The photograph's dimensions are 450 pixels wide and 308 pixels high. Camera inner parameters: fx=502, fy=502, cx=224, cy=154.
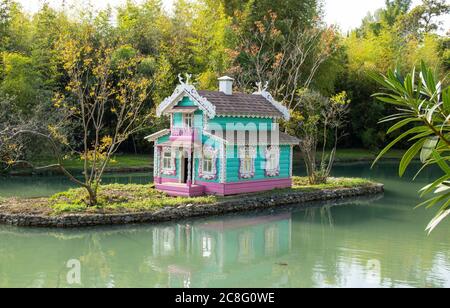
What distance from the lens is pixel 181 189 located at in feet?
52.9

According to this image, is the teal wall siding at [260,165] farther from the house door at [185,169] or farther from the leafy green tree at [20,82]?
the leafy green tree at [20,82]

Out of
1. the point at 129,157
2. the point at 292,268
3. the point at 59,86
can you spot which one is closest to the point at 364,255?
the point at 292,268

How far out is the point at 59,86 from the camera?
28484 millimetres

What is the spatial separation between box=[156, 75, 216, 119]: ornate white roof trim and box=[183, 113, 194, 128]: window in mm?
609

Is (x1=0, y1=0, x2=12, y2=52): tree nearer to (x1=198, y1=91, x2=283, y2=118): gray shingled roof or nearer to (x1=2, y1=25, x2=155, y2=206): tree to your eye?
(x1=2, y1=25, x2=155, y2=206): tree

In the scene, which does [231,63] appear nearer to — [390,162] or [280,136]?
[280,136]

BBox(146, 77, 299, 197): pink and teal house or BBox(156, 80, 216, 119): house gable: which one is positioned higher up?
BBox(156, 80, 216, 119): house gable

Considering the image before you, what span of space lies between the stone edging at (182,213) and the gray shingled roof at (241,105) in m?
2.93

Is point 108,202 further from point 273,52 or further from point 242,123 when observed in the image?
point 273,52

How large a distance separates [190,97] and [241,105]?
1.93 metres

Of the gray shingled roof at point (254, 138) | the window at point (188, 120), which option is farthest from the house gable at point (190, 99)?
the gray shingled roof at point (254, 138)

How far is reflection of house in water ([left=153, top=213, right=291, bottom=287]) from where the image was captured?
9539 mm

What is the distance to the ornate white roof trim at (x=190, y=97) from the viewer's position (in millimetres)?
16078

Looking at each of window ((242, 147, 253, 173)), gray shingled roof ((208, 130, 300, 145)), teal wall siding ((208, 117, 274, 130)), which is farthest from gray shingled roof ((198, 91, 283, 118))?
window ((242, 147, 253, 173))
